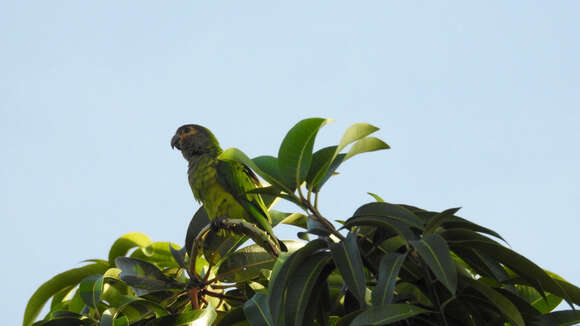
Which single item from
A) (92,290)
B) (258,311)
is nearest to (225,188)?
(92,290)

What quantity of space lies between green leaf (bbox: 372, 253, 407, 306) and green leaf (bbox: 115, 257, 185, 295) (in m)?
1.37

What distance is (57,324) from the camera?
11.5ft

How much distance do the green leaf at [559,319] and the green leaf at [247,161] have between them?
1315 millimetres

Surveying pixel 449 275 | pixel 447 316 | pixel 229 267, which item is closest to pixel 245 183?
pixel 229 267

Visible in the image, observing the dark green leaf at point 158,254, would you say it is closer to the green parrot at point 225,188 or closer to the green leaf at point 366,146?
the green parrot at point 225,188

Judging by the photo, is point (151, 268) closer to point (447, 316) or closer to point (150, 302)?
point (150, 302)

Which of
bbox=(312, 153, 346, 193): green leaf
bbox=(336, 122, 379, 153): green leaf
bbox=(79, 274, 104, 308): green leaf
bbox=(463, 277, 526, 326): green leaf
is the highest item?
bbox=(336, 122, 379, 153): green leaf

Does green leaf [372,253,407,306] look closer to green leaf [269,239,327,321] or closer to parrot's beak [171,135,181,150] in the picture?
green leaf [269,239,327,321]

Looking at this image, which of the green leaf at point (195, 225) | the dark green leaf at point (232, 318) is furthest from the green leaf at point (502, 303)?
the green leaf at point (195, 225)

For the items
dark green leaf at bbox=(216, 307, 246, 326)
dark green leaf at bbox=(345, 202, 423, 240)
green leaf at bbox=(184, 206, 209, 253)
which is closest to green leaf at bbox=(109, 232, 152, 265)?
green leaf at bbox=(184, 206, 209, 253)

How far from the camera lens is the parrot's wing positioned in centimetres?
425

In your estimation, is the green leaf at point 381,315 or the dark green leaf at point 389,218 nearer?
the green leaf at point 381,315

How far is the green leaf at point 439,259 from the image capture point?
2.66m

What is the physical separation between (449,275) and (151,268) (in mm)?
1761
